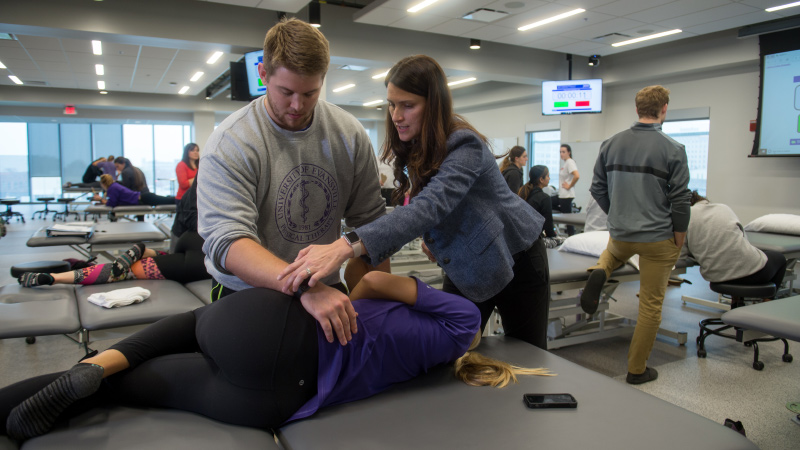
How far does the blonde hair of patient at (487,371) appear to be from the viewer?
4.18 ft

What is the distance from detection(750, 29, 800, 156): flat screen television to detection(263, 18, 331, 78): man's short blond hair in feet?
22.9

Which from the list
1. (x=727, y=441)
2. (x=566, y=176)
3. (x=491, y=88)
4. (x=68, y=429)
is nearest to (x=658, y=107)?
(x=727, y=441)

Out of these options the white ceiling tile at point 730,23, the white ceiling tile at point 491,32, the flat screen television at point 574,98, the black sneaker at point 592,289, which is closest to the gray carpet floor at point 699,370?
the black sneaker at point 592,289

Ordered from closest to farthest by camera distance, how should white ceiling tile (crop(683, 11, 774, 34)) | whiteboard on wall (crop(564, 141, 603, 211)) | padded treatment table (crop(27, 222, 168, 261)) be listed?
padded treatment table (crop(27, 222, 168, 261))
white ceiling tile (crop(683, 11, 774, 34))
whiteboard on wall (crop(564, 141, 603, 211))

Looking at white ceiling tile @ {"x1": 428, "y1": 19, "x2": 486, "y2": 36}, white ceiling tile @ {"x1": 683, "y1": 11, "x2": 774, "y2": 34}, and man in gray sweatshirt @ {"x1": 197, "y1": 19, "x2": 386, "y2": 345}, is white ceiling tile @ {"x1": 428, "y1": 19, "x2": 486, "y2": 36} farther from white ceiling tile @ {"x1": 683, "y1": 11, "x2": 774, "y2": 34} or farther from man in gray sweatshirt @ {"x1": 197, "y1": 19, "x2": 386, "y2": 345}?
man in gray sweatshirt @ {"x1": 197, "y1": 19, "x2": 386, "y2": 345}

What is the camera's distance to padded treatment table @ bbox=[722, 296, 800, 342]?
4.60 feet

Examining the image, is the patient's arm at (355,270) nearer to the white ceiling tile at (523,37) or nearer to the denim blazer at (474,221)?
the denim blazer at (474,221)

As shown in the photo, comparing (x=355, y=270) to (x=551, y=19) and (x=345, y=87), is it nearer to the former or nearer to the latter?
(x=551, y=19)

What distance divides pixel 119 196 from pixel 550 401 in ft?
21.9

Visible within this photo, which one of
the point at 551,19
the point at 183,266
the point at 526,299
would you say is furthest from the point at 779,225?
the point at 183,266

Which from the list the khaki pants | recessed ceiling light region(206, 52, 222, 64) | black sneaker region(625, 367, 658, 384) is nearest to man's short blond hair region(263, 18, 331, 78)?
the khaki pants

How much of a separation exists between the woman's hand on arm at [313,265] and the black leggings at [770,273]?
288 cm

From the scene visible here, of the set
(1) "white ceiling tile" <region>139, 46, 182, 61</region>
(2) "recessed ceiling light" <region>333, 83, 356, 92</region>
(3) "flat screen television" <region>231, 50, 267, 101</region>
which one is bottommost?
(3) "flat screen television" <region>231, 50, 267, 101</region>

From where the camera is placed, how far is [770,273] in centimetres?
297
